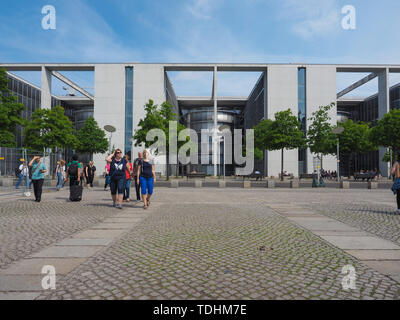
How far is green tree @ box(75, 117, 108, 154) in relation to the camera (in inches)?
1708

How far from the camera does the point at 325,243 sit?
15.6 ft

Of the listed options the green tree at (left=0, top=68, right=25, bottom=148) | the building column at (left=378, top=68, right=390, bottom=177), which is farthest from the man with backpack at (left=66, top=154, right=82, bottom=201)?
the building column at (left=378, top=68, right=390, bottom=177)

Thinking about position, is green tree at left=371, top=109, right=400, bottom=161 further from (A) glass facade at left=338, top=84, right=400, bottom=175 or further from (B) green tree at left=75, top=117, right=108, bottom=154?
(B) green tree at left=75, top=117, right=108, bottom=154

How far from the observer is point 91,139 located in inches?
1719

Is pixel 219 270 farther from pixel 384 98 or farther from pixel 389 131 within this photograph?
pixel 384 98

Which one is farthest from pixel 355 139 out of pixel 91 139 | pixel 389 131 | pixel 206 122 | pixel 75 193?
pixel 91 139

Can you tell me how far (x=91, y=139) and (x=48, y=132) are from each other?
9.82 m

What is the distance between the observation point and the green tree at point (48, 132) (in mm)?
33475

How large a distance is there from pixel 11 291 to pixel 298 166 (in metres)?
47.1

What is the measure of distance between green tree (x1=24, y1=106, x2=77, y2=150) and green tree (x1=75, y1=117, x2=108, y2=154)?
8.15 m

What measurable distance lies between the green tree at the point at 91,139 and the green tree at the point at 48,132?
8.15 metres

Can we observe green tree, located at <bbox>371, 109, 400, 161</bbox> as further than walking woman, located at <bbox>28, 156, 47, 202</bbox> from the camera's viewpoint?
Yes
